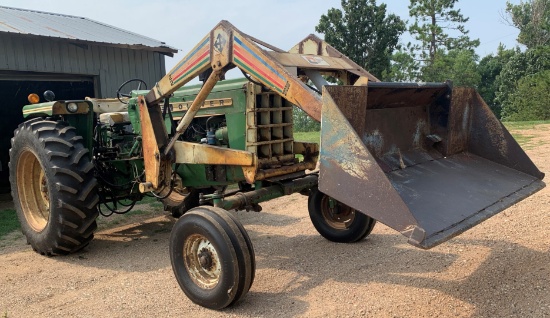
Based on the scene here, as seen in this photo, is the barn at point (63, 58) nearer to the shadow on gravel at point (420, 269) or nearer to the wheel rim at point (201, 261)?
the shadow on gravel at point (420, 269)

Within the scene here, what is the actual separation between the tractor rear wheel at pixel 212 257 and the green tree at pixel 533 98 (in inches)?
1096

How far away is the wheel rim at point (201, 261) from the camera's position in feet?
12.7

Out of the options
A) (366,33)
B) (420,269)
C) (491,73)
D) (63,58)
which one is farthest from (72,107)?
(491,73)

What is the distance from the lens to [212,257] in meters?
3.89

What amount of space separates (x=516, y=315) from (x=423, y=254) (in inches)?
56.2

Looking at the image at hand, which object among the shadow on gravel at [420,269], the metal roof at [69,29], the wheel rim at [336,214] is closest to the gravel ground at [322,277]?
the shadow on gravel at [420,269]

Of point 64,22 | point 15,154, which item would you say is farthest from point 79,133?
point 64,22

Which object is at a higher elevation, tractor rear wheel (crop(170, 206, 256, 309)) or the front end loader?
the front end loader

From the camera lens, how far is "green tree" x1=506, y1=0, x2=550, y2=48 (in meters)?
36.0

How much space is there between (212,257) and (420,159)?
192 centimetres

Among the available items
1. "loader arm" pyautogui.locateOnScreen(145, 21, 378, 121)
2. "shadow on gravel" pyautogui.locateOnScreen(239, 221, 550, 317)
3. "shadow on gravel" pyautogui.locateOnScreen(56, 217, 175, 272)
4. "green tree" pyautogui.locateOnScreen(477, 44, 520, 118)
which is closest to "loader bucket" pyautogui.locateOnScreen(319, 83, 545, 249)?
"loader arm" pyautogui.locateOnScreen(145, 21, 378, 121)

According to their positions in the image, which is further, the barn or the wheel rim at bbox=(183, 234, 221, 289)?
the barn

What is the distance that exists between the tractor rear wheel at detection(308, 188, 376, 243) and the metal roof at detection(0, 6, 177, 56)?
19.7 ft

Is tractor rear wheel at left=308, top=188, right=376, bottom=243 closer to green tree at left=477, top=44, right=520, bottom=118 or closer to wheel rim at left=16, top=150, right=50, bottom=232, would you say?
wheel rim at left=16, top=150, right=50, bottom=232
